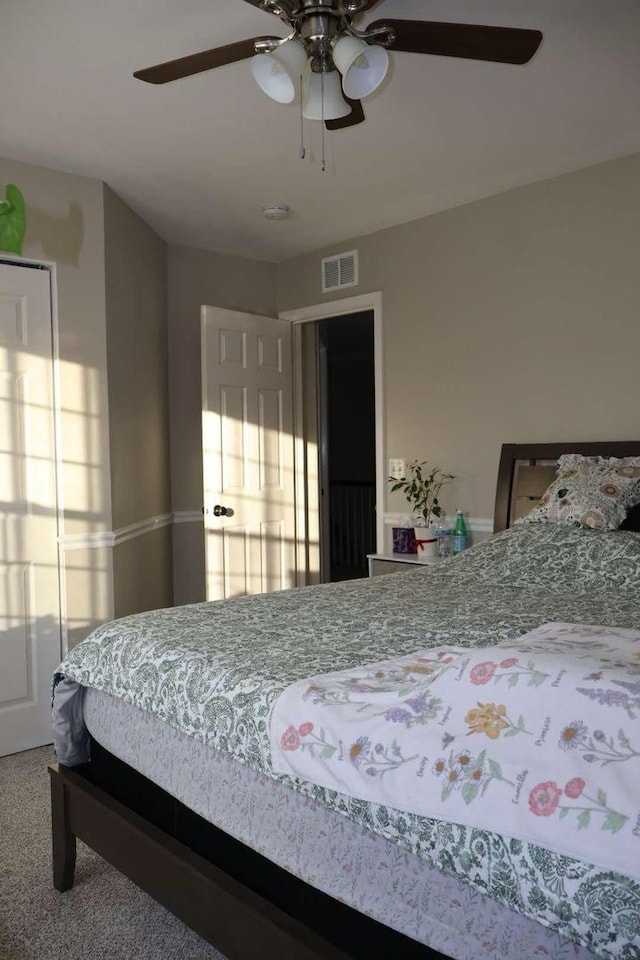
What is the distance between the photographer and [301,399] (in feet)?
17.8

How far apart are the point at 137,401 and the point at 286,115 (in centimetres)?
177

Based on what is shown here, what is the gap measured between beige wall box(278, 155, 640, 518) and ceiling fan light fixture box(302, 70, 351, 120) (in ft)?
5.53

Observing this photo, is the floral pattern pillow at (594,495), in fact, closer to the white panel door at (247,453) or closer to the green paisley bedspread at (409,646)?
the green paisley bedspread at (409,646)

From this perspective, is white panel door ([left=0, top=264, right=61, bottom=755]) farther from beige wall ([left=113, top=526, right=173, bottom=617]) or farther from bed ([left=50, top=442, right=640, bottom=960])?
bed ([left=50, top=442, right=640, bottom=960])

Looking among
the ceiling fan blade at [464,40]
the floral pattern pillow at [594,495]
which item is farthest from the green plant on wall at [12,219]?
the floral pattern pillow at [594,495]

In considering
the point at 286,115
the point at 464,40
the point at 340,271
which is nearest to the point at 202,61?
the point at 464,40

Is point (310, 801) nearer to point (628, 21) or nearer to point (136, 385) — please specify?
point (628, 21)

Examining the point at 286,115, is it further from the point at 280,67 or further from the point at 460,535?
the point at 460,535

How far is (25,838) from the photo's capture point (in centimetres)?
268

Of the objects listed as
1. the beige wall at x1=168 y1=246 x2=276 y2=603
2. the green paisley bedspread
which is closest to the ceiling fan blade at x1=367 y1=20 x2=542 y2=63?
the green paisley bedspread

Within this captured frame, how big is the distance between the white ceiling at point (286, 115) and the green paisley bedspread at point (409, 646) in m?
1.66

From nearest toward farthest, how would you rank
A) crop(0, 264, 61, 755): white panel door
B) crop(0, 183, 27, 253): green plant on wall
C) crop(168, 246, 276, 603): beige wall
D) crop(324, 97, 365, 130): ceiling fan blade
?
1. crop(324, 97, 365, 130): ceiling fan blade
2. crop(0, 183, 27, 253): green plant on wall
3. crop(0, 264, 61, 755): white panel door
4. crop(168, 246, 276, 603): beige wall

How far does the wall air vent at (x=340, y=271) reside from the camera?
480 cm

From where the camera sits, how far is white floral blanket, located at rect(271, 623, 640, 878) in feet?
3.58
